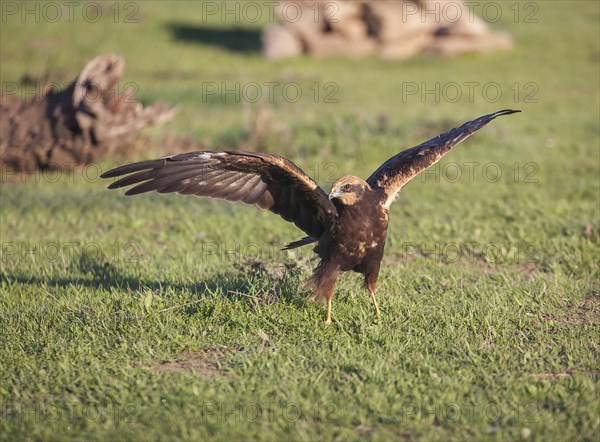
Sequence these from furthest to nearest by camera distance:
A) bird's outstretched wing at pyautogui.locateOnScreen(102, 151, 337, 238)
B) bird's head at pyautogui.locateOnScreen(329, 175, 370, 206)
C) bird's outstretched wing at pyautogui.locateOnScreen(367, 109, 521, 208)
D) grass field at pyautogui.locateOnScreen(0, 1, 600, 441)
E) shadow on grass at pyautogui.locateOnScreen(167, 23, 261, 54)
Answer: shadow on grass at pyautogui.locateOnScreen(167, 23, 261, 54)
bird's outstretched wing at pyautogui.locateOnScreen(367, 109, 521, 208)
bird's head at pyautogui.locateOnScreen(329, 175, 370, 206)
bird's outstretched wing at pyautogui.locateOnScreen(102, 151, 337, 238)
grass field at pyautogui.locateOnScreen(0, 1, 600, 441)

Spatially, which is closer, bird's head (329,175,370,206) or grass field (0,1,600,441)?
grass field (0,1,600,441)

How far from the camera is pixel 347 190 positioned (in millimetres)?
5270

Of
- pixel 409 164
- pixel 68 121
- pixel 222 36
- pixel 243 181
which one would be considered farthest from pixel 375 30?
pixel 243 181

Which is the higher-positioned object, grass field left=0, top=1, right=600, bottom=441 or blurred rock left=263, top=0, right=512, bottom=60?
blurred rock left=263, top=0, right=512, bottom=60

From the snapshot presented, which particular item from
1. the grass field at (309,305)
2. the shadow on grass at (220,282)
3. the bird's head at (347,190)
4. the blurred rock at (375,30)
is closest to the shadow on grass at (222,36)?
the blurred rock at (375,30)

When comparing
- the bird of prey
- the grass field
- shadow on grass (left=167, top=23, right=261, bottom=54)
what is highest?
shadow on grass (left=167, top=23, right=261, bottom=54)

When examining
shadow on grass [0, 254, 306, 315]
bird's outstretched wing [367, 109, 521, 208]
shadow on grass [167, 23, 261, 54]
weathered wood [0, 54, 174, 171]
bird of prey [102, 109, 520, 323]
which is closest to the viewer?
bird of prey [102, 109, 520, 323]

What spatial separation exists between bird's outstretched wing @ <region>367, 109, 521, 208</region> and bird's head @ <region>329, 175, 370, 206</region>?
13.0 inches

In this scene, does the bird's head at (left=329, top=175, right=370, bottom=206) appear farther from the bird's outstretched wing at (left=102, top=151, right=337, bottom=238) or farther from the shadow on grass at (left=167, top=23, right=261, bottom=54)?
the shadow on grass at (left=167, top=23, right=261, bottom=54)

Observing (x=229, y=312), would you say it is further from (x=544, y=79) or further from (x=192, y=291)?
(x=544, y=79)

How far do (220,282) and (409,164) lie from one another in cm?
174

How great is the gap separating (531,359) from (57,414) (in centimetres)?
283

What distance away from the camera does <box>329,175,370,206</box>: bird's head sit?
206 inches

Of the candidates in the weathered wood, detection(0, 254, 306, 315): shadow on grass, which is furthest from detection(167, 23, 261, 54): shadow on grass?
detection(0, 254, 306, 315): shadow on grass
